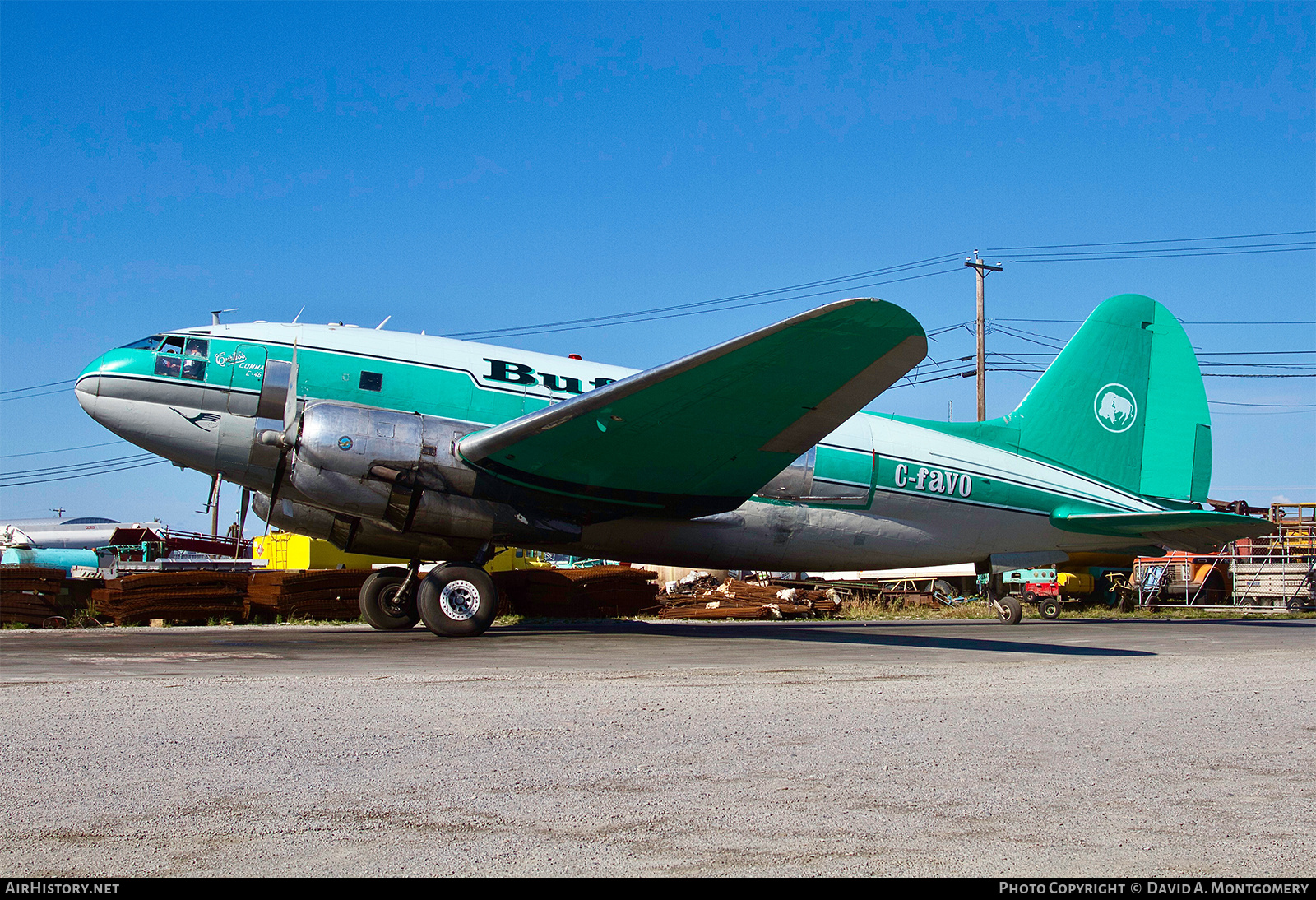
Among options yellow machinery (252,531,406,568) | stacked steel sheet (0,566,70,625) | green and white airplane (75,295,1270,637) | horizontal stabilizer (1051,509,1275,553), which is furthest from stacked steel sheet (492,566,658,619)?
horizontal stabilizer (1051,509,1275,553)

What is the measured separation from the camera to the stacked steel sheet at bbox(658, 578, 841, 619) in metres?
22.7

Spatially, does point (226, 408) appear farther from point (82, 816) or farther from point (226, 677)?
point (82, 816)

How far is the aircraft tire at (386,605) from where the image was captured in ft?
53.1

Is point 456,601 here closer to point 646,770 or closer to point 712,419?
point 712,419

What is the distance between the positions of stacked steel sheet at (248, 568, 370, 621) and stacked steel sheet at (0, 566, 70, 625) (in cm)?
→ 352

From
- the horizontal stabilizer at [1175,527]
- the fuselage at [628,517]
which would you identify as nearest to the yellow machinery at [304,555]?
the fuselage at [628,517]

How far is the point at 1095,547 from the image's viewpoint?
17375mm

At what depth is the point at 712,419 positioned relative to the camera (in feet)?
41.3

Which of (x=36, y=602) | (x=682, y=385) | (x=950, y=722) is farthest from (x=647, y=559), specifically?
(x=36, y=602)

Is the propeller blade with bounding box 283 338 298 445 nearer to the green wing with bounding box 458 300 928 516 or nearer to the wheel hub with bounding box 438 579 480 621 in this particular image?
the green wing with bounding box 458 300 928 516

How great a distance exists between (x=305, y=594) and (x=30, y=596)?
4.86 metres

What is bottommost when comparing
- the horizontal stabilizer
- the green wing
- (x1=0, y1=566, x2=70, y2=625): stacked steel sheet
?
(x1=0, y1=566, x2=70, y2=625): stacked steel sheet
